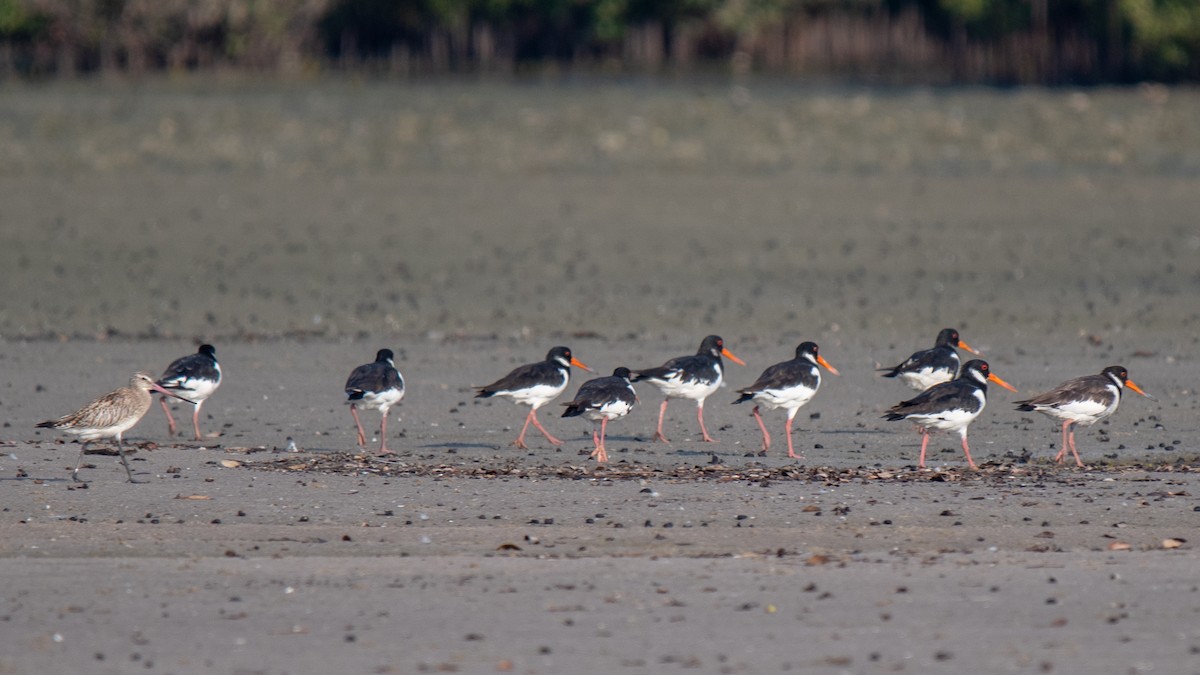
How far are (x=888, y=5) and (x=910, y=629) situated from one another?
3146 centimetres

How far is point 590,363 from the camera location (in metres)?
14.5

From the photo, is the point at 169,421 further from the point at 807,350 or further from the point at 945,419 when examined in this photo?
the point at 945,419

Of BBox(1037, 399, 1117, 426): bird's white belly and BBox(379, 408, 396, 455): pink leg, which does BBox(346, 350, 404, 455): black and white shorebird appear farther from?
BBox(1037, 399, 1117, 426): bird's white belly

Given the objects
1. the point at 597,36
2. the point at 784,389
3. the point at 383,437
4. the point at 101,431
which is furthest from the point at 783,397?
the point at 597,36

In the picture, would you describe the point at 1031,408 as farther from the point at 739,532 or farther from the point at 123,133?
the point at 123,133

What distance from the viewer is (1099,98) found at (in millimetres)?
29094

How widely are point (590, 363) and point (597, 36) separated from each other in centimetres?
2255

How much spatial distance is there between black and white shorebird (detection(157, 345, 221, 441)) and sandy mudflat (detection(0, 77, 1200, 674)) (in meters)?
0.38

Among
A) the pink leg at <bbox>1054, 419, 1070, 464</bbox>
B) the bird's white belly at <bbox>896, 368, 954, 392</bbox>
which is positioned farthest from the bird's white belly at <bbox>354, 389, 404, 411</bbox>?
the pink leg at <bbox>1054, 419, 1070, 464</bbox>

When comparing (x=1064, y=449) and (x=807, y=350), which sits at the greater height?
(x=807, y=350)

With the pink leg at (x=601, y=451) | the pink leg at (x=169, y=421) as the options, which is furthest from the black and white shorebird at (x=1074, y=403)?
the pink leg at (x=169, y=421)

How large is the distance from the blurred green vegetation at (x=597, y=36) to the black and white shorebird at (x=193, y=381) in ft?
76.7

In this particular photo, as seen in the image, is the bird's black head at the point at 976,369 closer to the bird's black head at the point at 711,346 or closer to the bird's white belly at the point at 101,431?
the bird's black head at the point at 711,346

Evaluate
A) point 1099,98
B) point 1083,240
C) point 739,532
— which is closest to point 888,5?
point 1099,98
